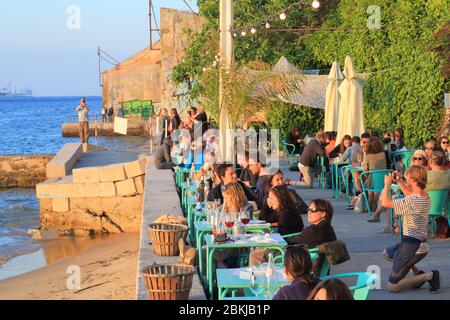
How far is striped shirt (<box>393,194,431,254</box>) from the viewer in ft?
27.2

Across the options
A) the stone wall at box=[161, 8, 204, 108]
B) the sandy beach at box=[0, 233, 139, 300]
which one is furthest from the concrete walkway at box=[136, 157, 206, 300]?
the stone wall at box=[161, 8, 204, 108]

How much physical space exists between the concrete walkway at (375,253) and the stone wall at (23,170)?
18.4 m

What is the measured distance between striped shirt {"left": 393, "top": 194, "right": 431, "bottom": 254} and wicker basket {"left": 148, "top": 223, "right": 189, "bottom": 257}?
2.19 meters

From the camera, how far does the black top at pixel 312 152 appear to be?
16.2 m

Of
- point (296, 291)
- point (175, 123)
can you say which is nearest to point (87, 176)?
point (175, 123)

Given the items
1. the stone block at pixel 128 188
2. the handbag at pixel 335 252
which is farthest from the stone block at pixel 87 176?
the handbag at pixel 335 252

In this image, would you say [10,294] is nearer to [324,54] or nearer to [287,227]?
[287,227]

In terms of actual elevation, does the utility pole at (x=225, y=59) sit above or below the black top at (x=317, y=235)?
above

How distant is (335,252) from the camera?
7234mm

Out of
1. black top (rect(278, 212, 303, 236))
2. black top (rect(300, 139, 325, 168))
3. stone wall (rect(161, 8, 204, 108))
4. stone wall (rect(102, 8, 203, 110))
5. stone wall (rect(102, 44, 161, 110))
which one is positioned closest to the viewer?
black top (rect(278, 212, 303, 236))

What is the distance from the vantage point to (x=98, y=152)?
28.5m

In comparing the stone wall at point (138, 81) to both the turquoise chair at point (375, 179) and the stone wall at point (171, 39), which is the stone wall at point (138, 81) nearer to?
the stone wall at point (171, 39)

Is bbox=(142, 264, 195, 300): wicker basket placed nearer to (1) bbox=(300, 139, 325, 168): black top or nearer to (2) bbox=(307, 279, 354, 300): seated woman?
(2) bbox=(307, 279, 354, 300): seated woman
